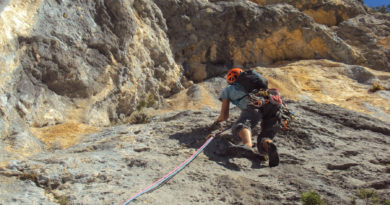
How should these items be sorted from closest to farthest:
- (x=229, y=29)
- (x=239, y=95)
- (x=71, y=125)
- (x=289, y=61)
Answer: (x=239, y=95) < (x=71, y=125) < (x=229, y=29) < (x=289, y=61)

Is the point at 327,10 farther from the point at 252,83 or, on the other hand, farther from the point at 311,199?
the point at 311,199

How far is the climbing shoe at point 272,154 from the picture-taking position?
4164 millimetres

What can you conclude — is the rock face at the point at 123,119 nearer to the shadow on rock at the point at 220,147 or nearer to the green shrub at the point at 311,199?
the shadow on rock at the point at 220,147

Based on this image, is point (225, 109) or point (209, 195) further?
point (225, 109)

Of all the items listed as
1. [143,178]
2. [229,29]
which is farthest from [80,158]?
[229,29]

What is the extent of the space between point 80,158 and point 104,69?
414cm

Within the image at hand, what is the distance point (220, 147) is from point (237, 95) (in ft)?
2.88

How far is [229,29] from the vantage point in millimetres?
14562

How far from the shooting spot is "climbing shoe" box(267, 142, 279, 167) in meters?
4.16

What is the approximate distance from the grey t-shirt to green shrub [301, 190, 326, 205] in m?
1.99

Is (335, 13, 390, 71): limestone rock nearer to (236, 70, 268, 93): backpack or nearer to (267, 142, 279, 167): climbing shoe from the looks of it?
(236, 70, 268, 93): backpack

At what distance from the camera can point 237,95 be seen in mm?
5262

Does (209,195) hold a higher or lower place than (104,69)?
lower

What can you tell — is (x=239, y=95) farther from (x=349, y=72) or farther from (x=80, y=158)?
(x=349, y=72)
